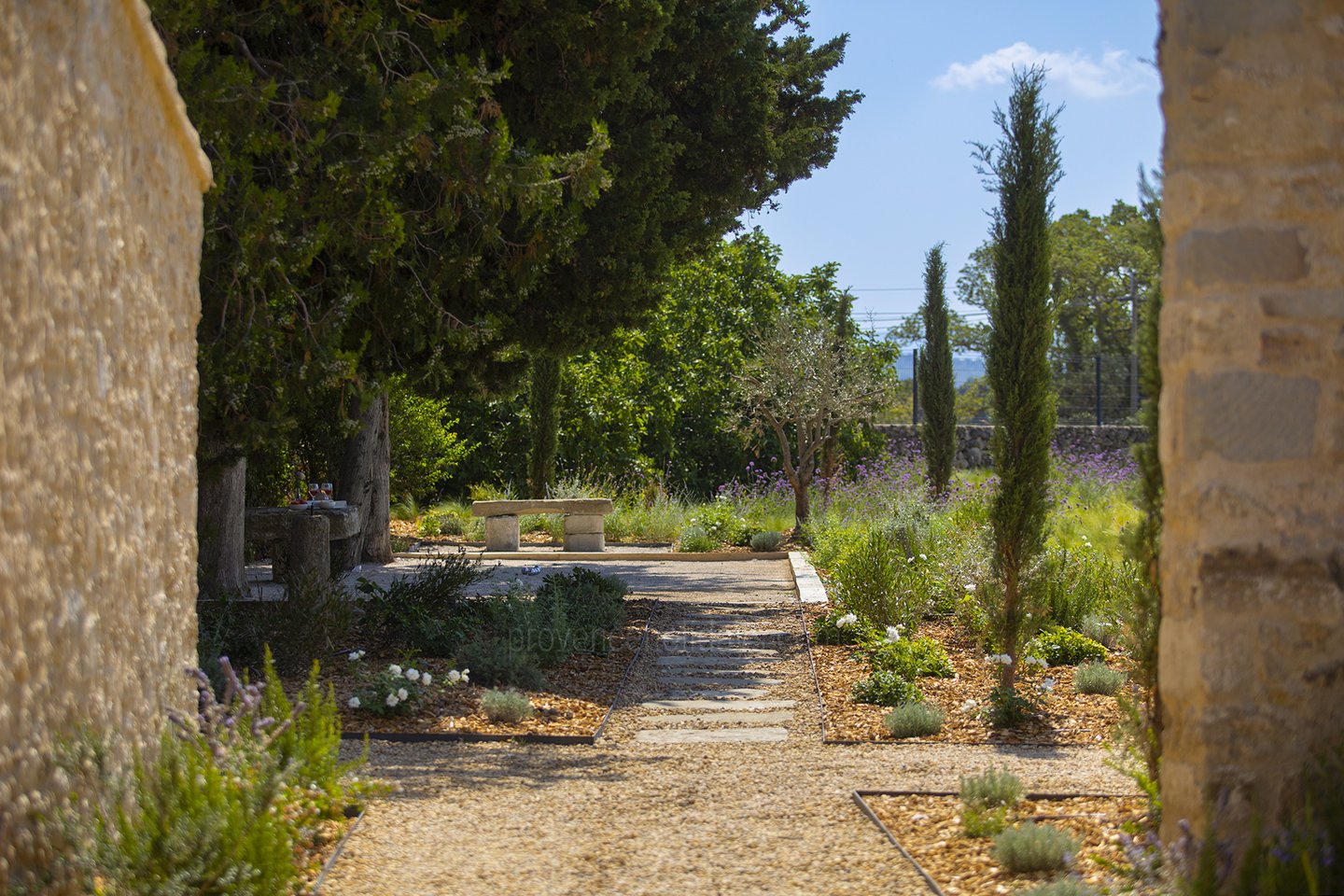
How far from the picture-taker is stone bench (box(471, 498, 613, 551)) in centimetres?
1504

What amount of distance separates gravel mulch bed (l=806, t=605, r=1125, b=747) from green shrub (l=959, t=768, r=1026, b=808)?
125 centimetres

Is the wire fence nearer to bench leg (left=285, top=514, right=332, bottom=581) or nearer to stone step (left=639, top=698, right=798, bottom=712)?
bench leg (left=285, top=514, right=332, bottom=581)

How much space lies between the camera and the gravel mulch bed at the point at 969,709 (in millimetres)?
5918

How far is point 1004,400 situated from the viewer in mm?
6535

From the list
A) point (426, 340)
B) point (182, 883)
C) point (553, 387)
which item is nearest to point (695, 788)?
point (182, 883)

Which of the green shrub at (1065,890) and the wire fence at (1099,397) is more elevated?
the wire fence at (1099,397)

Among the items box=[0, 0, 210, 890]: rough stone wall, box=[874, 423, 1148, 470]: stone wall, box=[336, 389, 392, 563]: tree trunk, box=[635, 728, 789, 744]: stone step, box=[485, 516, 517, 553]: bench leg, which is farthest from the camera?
box=[874, 423, 1148, 470]: stone wall

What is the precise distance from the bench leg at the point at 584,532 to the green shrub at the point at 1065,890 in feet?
38.9

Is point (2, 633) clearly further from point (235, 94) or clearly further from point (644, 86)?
point (644, 86)

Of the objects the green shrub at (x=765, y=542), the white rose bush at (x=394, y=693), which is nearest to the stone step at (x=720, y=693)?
the white rose bush at (x=394, y=693)

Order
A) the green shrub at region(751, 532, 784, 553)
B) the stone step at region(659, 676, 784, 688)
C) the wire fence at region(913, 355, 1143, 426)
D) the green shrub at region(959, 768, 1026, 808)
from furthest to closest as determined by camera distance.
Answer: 1. the wire fence at region(913, 355, 1143, 426)
2. the green shrub at region(751, 532, 784, 553)
3. the stone step at region(659, 676, 784, 688)
4. the green shrub at region(959, 768, 1026, 808)

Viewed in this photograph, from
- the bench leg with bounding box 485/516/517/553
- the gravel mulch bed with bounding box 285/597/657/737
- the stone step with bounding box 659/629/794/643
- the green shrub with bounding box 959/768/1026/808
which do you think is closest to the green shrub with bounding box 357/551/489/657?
the gravel mulch bed with bounding box 285/597/657/737

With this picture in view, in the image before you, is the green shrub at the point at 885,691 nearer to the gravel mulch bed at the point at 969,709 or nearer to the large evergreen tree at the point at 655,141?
the gravel mulch bed at the point at 969,709

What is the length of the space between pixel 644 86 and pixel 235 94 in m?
4.40
